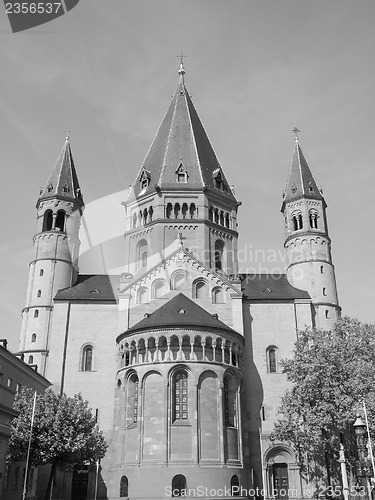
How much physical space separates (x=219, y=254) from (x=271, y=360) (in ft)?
47.9

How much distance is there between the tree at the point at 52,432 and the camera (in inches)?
1481

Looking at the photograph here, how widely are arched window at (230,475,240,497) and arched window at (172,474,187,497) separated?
419 cm

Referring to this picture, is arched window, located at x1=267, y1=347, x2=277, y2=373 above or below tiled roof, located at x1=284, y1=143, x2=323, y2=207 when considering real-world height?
below

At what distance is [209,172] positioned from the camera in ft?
219

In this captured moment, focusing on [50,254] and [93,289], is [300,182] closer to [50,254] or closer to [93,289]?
[93,289]

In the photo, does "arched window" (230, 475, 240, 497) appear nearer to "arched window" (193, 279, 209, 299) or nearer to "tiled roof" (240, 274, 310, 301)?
"arched window" (193, 279, 209, 299)

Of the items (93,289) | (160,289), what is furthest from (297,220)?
(93,289)

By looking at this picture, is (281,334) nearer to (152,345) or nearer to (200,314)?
(200,314)

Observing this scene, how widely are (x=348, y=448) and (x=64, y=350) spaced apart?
29.3 m

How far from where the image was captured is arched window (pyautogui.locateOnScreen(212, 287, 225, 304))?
182ft

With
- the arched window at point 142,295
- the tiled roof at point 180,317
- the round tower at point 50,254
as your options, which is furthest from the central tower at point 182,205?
the tiled roof at point 180,317

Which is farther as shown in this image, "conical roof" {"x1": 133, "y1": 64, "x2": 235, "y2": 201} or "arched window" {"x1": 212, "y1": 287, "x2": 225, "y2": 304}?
"conical roof" {"x1": 133, "y1": 64, "x2": 235, "y2": 201}

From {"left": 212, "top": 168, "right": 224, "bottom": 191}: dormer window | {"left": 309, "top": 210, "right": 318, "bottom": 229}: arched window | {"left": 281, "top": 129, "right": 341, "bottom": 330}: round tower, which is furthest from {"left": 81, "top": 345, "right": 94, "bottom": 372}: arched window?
{"left": 309, "top": 210, "right": 318, "bottom": 229}: arched window

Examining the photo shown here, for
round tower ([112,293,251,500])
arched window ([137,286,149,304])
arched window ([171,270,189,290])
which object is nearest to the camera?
round tower ([112,293,251,500])
